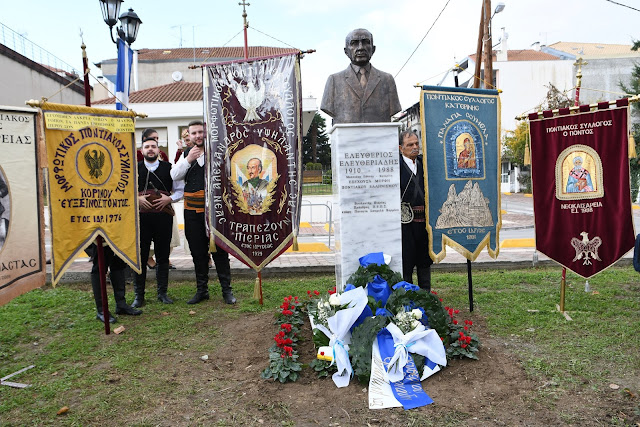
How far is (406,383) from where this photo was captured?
352 cm

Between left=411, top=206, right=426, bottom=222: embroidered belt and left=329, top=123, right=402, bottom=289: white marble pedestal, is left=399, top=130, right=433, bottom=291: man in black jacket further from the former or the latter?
left=329, top=123, right=402, bottom=289: white marble pedestal

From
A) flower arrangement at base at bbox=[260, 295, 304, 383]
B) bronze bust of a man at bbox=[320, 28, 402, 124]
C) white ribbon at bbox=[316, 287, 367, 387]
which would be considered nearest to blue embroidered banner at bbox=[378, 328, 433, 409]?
white ribbon at bbox=[316, 287, 367, 387]

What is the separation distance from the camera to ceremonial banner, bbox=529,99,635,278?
16.0 feet

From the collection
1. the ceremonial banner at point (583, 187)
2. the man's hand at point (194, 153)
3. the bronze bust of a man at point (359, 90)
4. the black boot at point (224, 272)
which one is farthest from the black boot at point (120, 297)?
the ceremonial banner at point (583, 187)

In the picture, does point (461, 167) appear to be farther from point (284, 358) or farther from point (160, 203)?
point (160, 203)

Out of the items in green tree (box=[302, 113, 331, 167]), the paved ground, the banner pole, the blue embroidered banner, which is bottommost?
the blue embroidered banner

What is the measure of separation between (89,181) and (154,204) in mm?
982

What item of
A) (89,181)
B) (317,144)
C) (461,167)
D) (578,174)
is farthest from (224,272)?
(317,144)

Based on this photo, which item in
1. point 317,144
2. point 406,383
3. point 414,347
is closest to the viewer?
point 406,383

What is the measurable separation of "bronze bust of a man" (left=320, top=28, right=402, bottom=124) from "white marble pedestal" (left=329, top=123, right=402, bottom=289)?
1.25 ft

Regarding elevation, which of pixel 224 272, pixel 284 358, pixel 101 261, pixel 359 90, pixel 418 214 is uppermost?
pixel 359 90

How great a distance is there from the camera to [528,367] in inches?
147

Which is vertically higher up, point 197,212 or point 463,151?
point 463,151

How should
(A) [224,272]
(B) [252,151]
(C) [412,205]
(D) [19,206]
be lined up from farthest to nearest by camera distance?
(A) [224,272] → (B) [252,151] → (C) [412,205] → (D) [19,206]
